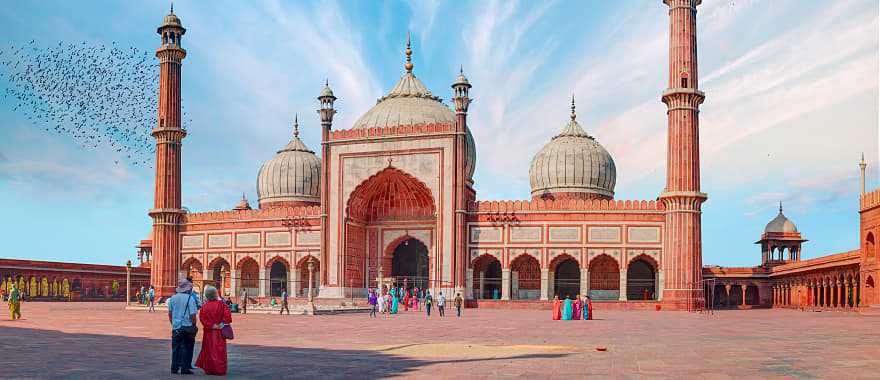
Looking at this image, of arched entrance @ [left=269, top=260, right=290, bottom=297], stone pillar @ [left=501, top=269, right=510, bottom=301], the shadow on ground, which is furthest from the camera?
arched entrance @ [left=269, top=260, right=290, bottom=297]

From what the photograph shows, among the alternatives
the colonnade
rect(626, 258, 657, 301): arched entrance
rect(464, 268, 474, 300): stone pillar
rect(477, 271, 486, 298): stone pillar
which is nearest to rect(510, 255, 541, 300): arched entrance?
rect(477, 271, 486, 298): stone pillar

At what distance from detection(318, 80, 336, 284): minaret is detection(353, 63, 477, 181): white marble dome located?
294 cm

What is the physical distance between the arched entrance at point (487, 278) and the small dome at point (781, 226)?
55.5 feet

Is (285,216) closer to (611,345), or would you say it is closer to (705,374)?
(611,345)

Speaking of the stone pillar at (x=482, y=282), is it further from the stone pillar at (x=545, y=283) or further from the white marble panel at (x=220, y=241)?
the white marble panel at (x=220, y=241)

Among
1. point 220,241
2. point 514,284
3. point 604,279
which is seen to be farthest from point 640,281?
point 220,241

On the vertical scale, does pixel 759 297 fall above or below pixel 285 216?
below

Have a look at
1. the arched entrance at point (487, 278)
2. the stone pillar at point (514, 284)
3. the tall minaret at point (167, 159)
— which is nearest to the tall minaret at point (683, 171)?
the stone pillar at point (514, 284)

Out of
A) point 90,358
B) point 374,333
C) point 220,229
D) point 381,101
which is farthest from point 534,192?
point 90,358

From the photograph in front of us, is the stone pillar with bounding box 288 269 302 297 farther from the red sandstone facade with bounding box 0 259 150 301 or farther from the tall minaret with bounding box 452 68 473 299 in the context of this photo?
the red sandstone facade with bounding box 0 259 150 301

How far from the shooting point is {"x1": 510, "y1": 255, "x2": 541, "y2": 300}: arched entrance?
39.5 metres

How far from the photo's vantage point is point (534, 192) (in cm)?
4622

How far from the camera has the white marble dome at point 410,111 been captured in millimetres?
42906

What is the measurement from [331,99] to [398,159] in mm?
4666
